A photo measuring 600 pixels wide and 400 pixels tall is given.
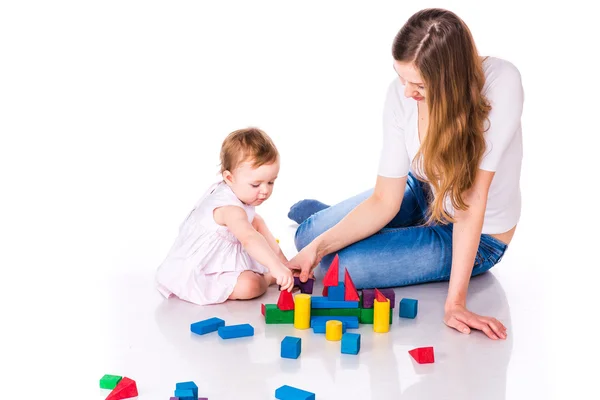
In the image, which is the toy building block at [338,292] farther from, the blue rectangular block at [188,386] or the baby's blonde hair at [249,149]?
the blue rectangular block at [188,386]

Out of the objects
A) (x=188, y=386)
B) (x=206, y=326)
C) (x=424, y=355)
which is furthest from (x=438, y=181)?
(x=188, y=386)

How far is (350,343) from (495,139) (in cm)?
82

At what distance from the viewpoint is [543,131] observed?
5.77 m

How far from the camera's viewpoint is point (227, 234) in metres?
3.09

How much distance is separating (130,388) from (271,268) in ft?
2.38

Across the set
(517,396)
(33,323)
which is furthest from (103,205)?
(517,396)

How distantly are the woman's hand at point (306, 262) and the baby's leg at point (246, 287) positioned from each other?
14cm

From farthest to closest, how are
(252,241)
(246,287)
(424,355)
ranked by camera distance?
(246,287)
(252,241)
(424,355)

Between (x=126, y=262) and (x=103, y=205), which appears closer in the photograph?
(x=126, y=262)

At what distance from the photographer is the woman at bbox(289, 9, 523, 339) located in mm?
2539

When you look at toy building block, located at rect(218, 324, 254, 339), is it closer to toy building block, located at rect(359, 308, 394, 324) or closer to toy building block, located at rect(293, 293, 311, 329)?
toy building block, located at rect(293, 293, 311, 329)

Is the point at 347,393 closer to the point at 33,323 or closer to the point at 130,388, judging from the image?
the point at 130,388

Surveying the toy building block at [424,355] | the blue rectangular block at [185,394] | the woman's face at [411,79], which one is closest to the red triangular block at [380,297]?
the toy building block at [424,355]

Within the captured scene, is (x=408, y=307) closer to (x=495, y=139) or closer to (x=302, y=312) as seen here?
(x=302, y=312)
